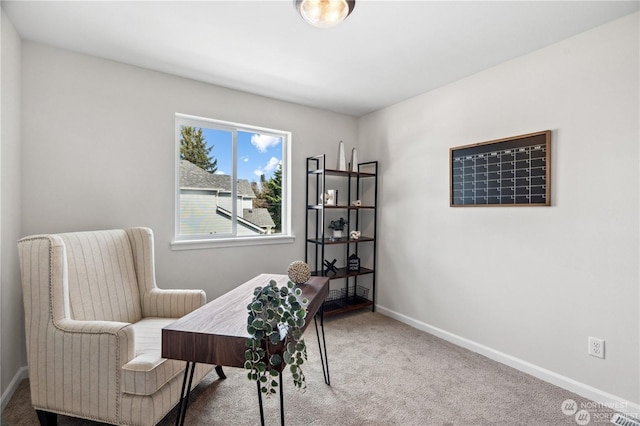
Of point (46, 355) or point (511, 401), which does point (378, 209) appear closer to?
point (511, 401)

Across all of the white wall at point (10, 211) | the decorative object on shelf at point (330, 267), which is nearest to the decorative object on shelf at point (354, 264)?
the decorative object on shelf at point (330, 267)

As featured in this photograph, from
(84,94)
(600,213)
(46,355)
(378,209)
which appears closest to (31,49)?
(84,94)

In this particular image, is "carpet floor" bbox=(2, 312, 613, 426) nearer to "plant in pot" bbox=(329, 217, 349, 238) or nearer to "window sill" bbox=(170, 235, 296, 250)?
"window sill" bbox=(170, 235, 296, 250)

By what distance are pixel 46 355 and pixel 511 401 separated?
8.76ft

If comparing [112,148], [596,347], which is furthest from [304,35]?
[596,347]

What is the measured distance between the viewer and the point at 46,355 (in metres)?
1.56

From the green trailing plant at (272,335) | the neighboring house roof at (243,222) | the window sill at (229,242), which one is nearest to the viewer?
the green trailing plant at (272,335)

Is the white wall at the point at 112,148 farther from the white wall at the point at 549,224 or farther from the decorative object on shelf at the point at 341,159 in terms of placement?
the white wall at the point at 549,224

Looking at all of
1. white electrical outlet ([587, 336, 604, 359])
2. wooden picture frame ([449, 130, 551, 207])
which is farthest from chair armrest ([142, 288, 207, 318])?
white electrical outlet ([587, 336, 604, 359])

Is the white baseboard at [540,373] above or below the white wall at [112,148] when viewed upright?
below

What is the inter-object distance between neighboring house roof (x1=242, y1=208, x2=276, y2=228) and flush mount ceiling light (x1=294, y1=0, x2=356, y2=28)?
209 centimetres

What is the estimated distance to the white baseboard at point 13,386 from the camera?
1.83 meters

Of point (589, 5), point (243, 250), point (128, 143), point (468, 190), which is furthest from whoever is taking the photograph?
point (243, 250)

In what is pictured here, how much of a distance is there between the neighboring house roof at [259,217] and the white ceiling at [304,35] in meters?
1.29
